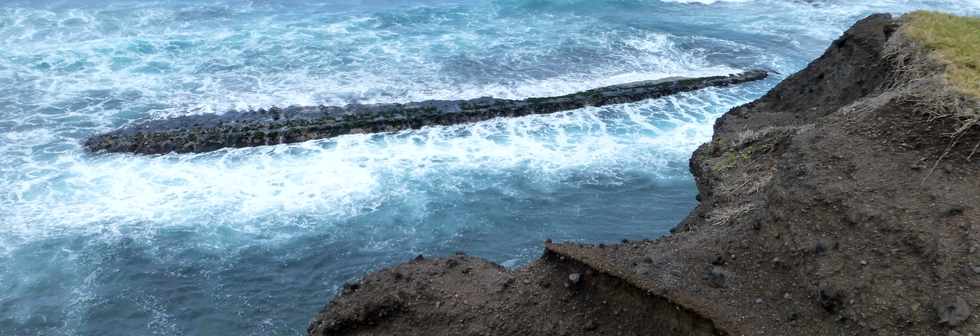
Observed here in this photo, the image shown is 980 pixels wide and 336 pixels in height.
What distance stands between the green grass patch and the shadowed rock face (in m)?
11.8

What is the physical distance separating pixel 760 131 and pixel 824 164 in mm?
3770

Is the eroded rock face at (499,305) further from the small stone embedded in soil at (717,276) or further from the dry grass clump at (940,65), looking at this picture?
the dry grass clump at (940,65)

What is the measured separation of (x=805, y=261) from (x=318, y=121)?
59.5 ft

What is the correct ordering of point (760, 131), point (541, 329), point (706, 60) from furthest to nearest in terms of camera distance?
point (706, 60), point (760, 131), point (541, 329)

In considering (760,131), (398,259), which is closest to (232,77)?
(398,259)

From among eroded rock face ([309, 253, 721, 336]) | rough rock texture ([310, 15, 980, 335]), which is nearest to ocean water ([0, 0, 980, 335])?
eroded rock face ([309, 253, 721, 336])

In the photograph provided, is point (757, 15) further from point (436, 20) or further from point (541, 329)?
point (541, 329)

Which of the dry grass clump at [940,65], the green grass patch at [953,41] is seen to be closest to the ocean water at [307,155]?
the dry grass clump at [940,65]

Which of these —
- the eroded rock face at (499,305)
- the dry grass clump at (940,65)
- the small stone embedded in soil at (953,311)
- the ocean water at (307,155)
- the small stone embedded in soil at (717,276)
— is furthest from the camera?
the ocean water at (307,155)

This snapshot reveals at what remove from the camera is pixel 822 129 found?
14.3m

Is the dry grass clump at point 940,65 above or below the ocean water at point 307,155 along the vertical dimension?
above

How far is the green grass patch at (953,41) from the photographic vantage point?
1382 centimetres

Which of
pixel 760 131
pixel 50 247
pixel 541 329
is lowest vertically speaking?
pixel 50 247

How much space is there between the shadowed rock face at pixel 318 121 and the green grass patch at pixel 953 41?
11.8 meters
